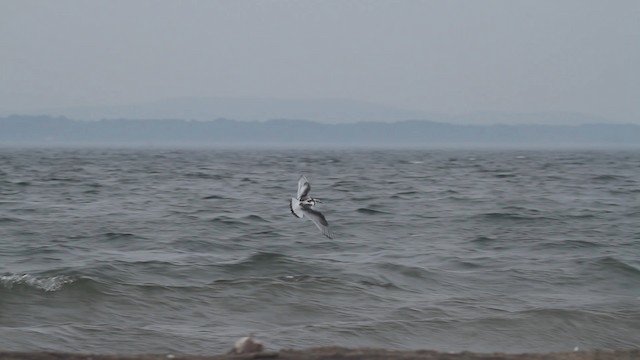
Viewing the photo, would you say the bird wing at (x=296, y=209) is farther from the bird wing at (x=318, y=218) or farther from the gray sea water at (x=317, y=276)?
the gray sea water at (x=317, y=276)

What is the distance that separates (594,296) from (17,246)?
39.6 feet

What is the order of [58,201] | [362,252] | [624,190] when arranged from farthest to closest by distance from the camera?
1. [624,190]
2. [58,201]
3. [362,252]

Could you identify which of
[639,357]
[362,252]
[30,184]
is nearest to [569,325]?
[639,357]

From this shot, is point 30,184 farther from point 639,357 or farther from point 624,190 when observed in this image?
point 639,357

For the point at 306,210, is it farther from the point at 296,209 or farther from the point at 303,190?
the point at 303,190

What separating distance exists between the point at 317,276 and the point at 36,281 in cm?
473

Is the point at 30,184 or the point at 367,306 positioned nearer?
the point at 367,306

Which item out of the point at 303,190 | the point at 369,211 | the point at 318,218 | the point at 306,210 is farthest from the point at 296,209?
the point at 369,211

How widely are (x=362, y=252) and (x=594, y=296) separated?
19.7ft

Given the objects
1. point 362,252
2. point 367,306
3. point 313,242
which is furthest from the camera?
point 313,242

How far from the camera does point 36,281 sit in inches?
609

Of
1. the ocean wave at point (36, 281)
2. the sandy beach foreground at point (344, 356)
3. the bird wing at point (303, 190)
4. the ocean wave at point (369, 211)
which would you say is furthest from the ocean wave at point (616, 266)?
the ocean wave at point (369, 211)

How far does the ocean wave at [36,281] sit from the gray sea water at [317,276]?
0.03 metres

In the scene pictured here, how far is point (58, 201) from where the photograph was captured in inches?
1286
